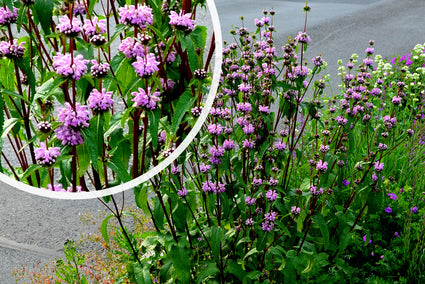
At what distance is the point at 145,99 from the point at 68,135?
0.59ft

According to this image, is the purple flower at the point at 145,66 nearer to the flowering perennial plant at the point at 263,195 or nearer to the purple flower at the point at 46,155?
the purple flower at the point at 46,155

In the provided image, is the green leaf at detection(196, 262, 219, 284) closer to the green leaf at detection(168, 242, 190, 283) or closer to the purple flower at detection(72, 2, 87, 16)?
the green leaf at detection(168, 242, 190, 283)

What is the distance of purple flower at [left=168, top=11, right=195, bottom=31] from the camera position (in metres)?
1.13

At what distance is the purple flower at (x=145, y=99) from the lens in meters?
1.11

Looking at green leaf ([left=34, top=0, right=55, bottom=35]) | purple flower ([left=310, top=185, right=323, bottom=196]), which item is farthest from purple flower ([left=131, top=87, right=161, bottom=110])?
purple flower ([left=310, top=185, right=323, bottom=196])

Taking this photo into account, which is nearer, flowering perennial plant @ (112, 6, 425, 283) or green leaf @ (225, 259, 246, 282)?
flowering perennial plant @ (112, 6, 425, 283)

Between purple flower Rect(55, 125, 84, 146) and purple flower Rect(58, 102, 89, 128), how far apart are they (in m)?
0.02

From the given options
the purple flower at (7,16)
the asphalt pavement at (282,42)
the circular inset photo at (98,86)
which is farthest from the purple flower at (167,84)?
the asphalt pavement at (282,42)

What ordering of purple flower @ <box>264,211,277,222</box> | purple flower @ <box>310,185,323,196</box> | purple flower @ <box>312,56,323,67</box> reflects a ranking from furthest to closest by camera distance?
purple flower @ <box>312,56,323,67</box>, purple flower @ <box>264,211,277,222</box>, purple flower @ <box>310,185,323,196</box>

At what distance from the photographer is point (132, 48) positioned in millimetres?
1088

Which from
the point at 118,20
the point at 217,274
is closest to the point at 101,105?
the point at 118,20

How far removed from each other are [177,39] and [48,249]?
2710 millimetres

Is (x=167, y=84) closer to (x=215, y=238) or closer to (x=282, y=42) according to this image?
(x=215, y=238)

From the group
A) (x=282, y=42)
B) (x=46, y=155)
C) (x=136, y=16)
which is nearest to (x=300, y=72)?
(x=136, y=16)
